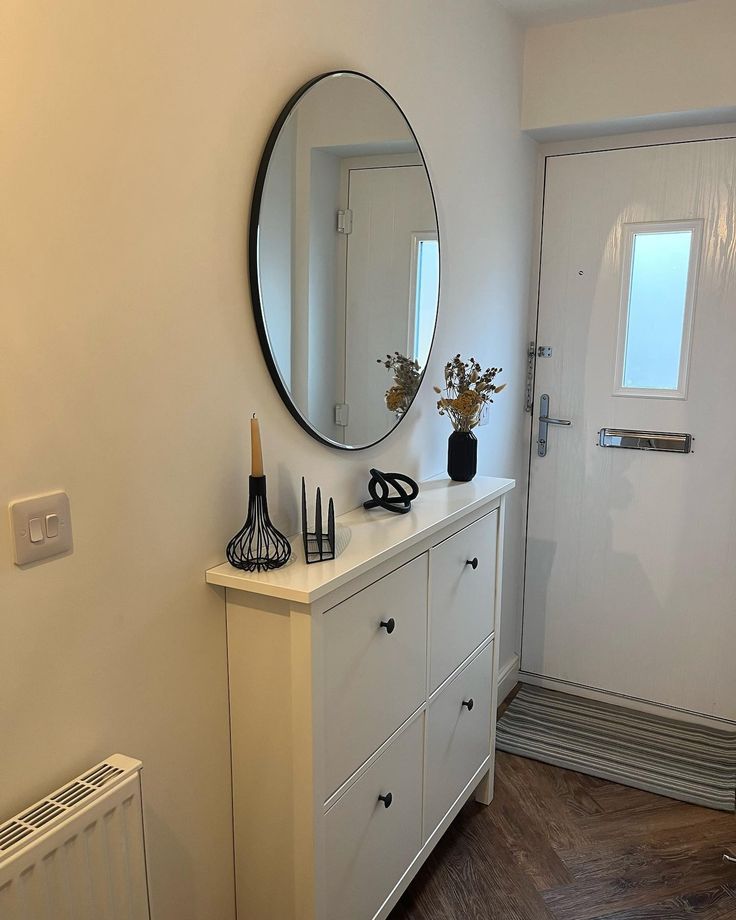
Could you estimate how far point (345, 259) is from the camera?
1.78 metres

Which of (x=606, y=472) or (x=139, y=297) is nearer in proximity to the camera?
(x=139, y=297)

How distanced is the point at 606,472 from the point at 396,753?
1.62m

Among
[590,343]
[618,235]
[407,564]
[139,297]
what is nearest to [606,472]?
[590,343]

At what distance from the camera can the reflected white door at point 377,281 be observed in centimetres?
182

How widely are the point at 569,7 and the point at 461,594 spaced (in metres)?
1.96

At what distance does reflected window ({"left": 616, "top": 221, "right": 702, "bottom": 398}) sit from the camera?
2717mm

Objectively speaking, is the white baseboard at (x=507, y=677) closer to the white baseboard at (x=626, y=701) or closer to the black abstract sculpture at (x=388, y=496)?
the white baseboard at (x=626, y=701)

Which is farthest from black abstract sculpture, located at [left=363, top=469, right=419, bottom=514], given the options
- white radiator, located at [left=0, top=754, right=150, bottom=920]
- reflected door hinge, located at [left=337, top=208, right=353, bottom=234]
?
white radiator, located at [left=0, top=754, right=150, bottom=920]

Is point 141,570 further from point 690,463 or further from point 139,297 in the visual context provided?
point 690,463

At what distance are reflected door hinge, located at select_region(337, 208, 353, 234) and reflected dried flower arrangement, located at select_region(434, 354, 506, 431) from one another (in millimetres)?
635

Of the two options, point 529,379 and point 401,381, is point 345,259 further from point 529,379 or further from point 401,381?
point 529,379

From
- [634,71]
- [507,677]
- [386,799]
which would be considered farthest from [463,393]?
[507,677]

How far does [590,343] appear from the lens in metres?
2.91

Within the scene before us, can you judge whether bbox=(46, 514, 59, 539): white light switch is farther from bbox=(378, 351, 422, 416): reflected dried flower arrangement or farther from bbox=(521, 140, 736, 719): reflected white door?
bbox=(521, 140, 736, 719): reflected white door
